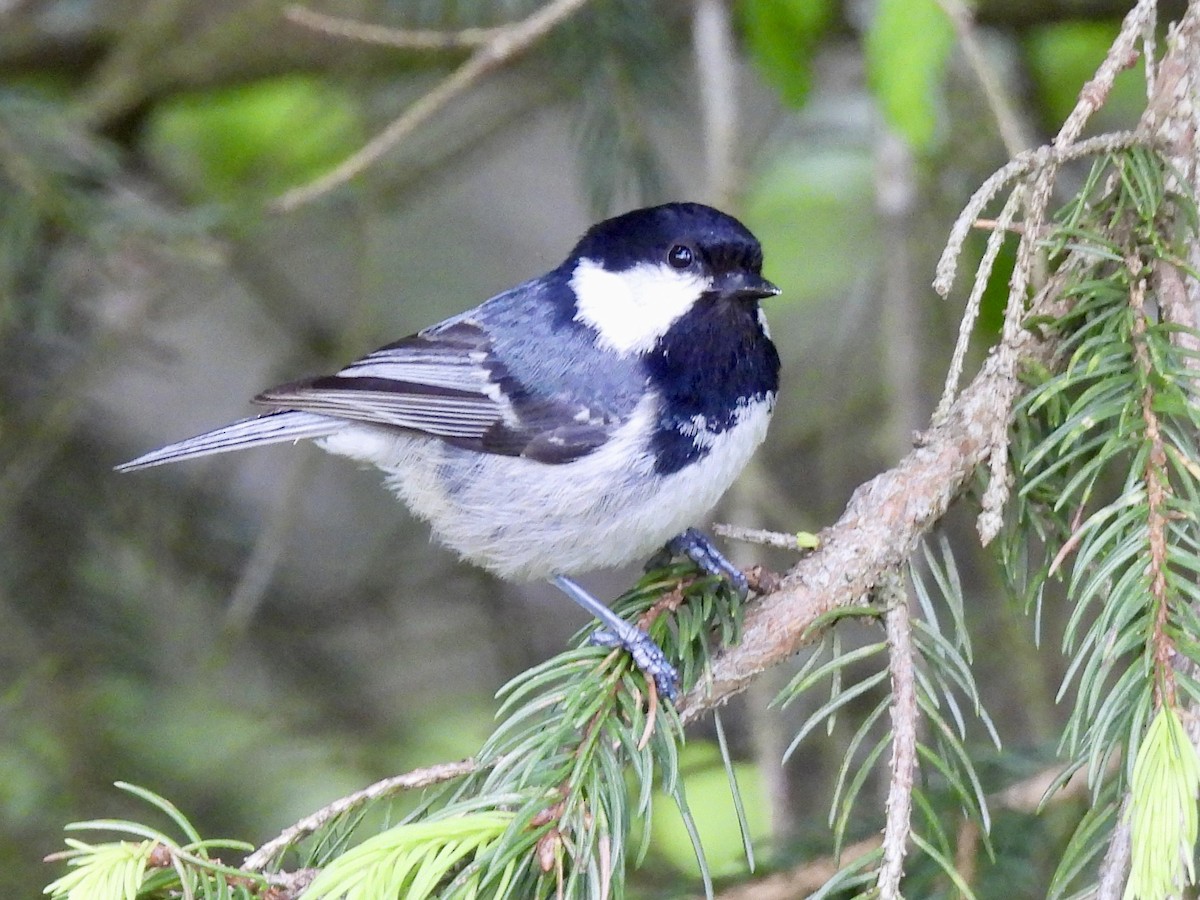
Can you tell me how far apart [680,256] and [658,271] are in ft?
0.15

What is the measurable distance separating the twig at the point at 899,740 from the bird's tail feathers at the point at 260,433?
1.05m

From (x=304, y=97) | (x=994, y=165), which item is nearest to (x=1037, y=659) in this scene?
(x=994, y=165)

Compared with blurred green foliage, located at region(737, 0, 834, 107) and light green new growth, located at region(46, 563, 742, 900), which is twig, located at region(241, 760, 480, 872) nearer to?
light green new growth, located at region(46, 563, 742, 900)

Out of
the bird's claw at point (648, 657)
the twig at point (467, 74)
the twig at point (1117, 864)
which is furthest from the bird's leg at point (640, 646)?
the twig at point (467, 74)

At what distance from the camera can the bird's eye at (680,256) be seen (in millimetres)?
1660

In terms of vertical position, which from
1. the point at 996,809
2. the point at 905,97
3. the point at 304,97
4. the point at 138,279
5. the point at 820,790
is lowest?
the point at 820,790

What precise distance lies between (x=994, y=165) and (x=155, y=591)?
5.32ft

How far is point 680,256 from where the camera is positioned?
1.67 meters

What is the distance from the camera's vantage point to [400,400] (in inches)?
71.4

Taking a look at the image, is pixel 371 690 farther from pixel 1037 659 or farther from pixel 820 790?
pixel 1037 659

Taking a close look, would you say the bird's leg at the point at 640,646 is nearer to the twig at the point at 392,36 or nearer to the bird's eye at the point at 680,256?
the bird's eye at the point at 680,256

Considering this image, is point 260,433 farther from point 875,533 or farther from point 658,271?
point 875,533

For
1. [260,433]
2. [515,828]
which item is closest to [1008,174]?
[515,828]

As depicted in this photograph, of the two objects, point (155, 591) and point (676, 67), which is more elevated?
point (676, 67)
